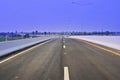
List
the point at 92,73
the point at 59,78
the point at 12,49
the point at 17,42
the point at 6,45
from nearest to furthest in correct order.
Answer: the point at 59,78
the point at 92,73
the point at 6,45
the point at 12,49
the point at 17,42

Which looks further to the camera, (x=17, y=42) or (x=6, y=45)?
(x=17, y=42)

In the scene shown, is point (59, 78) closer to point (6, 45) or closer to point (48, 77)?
point (48, 77)

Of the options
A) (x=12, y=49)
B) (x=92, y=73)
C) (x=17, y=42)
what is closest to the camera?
(x=92, y=73)

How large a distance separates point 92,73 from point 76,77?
3.76 ft

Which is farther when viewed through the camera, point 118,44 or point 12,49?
point 118,44

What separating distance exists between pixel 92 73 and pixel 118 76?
1137mm

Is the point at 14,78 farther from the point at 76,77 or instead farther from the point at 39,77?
the point at 76,77

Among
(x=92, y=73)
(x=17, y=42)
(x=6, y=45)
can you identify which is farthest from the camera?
(x=17, y=42)

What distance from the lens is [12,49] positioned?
2192cm

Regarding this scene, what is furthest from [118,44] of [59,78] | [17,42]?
[59,78]

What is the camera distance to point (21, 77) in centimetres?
931

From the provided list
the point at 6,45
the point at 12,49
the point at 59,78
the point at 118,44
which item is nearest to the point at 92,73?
the point at 59,78

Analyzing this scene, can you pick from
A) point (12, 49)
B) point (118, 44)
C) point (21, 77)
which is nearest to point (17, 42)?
point (12, 49)

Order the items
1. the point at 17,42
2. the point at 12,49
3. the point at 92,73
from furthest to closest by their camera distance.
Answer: the point at 17,42, the point at 12,49, the point at 92,73
